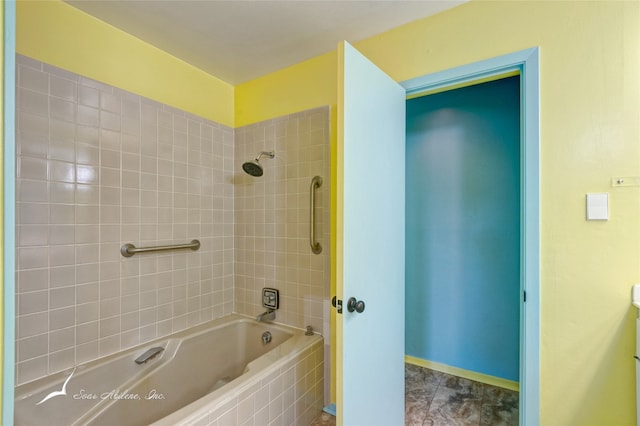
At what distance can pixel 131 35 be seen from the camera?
5.39ft

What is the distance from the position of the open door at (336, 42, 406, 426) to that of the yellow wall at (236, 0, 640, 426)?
622mm

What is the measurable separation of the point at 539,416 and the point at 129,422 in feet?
6.33

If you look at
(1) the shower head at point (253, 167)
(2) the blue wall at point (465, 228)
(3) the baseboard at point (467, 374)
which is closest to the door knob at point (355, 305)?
(1) the shower head at point (253, 167)

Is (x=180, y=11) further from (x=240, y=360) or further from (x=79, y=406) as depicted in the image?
(x=240, y=360)

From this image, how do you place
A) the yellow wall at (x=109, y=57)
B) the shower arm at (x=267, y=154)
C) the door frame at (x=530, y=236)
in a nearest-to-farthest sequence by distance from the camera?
the door frame at (x=530, y=236) → the yellow wall at (x=109, y=57) → the shower arm at (x=267, y=154)

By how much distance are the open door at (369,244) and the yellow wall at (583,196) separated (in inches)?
24.5

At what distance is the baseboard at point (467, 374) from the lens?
2055mm

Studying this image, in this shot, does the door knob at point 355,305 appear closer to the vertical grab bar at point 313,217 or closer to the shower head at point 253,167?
the vertical grab bar at point 313,217

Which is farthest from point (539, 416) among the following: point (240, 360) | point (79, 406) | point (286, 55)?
point (286, 55)

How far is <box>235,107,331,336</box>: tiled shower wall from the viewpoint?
1868 millimetres

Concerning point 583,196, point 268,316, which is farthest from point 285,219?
point 583,196

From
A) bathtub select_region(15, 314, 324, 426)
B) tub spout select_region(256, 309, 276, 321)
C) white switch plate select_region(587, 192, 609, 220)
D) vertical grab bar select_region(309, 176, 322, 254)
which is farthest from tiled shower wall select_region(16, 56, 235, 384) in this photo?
white switch plate select_region(587, 192, 609, 220)

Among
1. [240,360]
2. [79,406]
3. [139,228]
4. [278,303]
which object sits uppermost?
[139,228]

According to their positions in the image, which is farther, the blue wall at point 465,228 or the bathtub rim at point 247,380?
the blue wall at point 465,228
